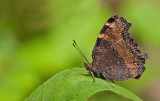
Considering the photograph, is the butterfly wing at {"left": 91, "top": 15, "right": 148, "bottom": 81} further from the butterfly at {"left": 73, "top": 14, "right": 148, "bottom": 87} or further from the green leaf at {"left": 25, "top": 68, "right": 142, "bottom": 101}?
the green leaf at {"left": 25, "top": 68, "right": 142, "bottom": 101}

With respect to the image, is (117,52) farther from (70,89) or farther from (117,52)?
(70,89)

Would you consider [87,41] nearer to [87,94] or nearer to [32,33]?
[32,33]

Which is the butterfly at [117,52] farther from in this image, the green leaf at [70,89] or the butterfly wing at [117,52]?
the green leaf at [70,89]

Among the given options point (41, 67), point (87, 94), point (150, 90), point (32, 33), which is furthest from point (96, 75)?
point (150, 90)

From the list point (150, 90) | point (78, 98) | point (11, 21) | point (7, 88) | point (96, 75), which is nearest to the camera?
point (78, 98)

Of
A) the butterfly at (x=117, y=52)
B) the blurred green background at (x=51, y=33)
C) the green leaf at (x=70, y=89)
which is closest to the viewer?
the green leaf at (x=70, y=89)

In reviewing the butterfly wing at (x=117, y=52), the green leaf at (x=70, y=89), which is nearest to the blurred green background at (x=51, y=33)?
the butterfly wing at (x=117, y=52)
